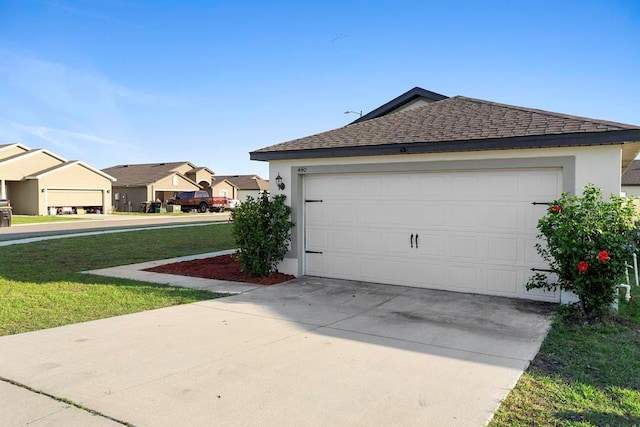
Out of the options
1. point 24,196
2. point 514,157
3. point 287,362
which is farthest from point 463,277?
point 24,196

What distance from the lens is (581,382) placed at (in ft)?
13.5

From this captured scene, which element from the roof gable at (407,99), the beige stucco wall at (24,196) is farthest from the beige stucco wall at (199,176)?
the roof gable at (407,99)

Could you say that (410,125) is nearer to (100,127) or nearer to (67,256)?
(67,256)

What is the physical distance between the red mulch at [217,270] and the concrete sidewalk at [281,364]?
204cm

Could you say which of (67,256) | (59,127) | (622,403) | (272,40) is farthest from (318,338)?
(59,127)

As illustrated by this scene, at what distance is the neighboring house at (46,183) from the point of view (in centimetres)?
3531

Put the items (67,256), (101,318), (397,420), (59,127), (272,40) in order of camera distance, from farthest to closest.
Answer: (59,127) < (272,40) < (67,256) < (101,318) < (397,420)

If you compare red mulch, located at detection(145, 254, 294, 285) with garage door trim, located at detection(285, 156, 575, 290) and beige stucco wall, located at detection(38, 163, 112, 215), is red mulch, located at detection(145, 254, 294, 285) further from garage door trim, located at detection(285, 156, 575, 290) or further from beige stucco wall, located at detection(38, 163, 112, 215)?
beige stucco wall, located at detection(38, 163, 112, 215)

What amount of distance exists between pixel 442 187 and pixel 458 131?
3.29 ft

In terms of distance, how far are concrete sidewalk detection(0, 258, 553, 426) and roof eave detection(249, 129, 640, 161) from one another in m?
2.48

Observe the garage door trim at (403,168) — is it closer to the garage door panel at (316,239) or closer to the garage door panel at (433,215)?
the garage door panel at (316,239)

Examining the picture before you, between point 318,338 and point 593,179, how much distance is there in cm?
470

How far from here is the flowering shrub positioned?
5980 mm

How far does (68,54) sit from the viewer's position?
1614 cm
